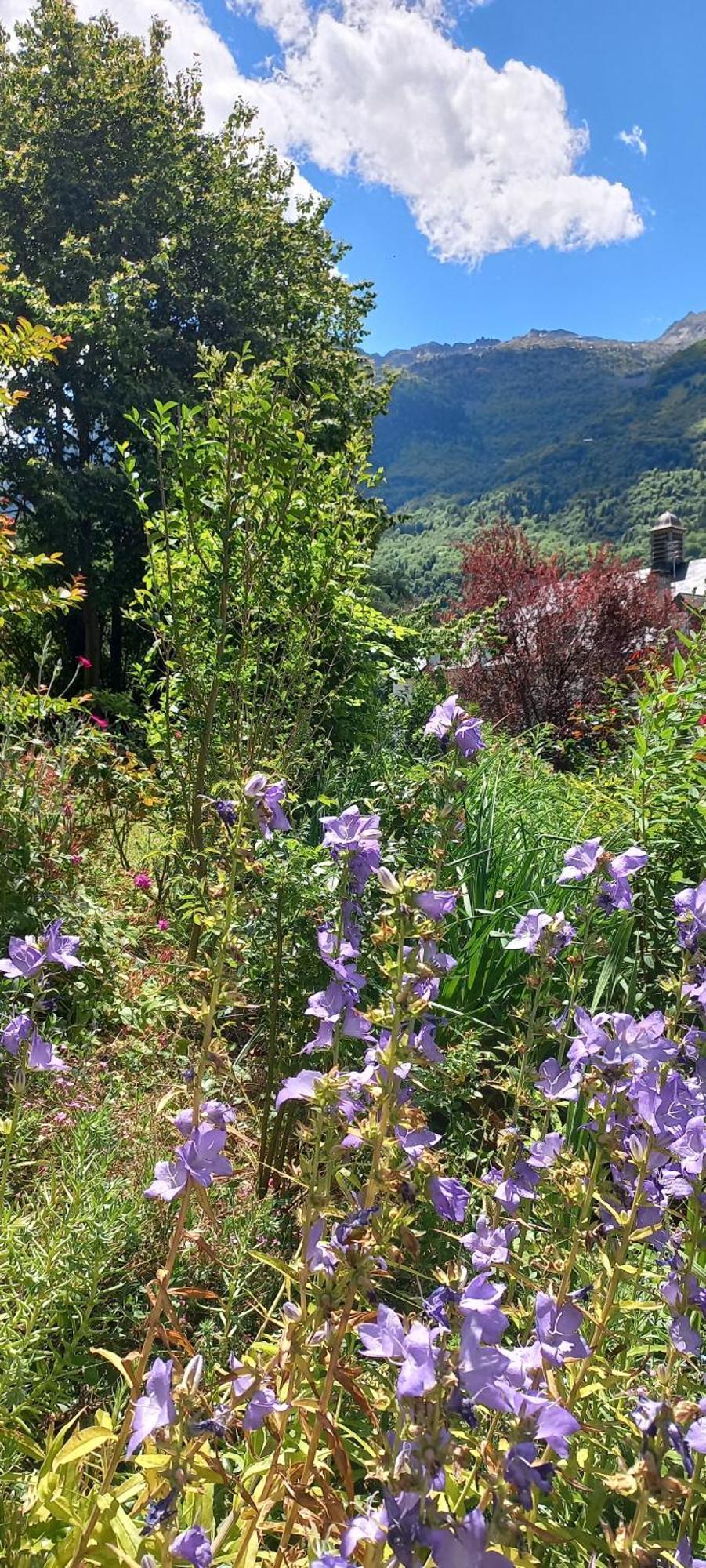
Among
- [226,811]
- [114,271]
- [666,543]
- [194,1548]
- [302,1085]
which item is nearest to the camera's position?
[194,1548]

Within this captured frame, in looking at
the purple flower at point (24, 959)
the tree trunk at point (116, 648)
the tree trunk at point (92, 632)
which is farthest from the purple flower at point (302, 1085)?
the tree trunk at point (116, 648)

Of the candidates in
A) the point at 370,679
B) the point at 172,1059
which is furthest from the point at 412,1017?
the point at 370,679

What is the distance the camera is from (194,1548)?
94cm

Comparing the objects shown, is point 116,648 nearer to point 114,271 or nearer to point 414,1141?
point 114,271

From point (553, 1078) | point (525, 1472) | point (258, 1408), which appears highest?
point (525, 1472)

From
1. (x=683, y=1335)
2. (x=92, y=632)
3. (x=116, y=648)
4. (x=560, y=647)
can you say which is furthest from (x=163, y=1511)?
(x=116, y=648)

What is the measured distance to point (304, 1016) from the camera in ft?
8.75

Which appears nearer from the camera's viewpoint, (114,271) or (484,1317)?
(484,1317)

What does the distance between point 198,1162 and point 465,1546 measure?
1.87 ft

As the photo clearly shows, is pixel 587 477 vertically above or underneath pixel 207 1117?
above

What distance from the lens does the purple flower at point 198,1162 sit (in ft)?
3.99

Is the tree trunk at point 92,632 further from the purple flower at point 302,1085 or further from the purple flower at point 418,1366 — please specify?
the purple flower at point 418,1366

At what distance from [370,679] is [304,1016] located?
9.14ft

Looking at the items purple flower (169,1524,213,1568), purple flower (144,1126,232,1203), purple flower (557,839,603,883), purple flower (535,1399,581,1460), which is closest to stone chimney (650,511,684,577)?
purple flower (557,839,603,883)
